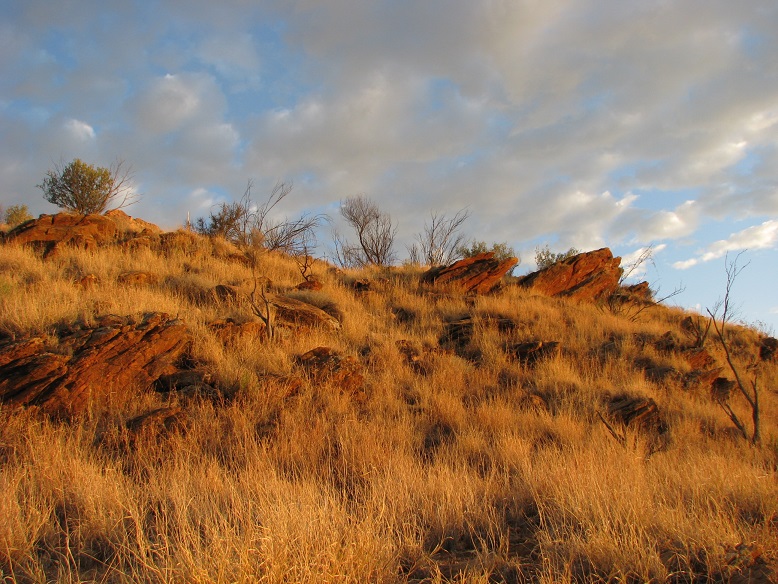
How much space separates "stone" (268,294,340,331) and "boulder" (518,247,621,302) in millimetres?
8527

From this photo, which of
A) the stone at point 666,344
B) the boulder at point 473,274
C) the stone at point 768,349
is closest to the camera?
the stone at point 666,344

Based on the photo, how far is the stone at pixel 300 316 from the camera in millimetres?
10000

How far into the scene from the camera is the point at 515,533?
3662 millimetres

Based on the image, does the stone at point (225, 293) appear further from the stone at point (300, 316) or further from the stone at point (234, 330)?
the stone at point (234, 330)

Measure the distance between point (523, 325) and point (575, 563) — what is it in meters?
9.56

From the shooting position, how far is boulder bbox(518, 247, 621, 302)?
16.7 m

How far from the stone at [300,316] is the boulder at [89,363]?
2688 millimetres

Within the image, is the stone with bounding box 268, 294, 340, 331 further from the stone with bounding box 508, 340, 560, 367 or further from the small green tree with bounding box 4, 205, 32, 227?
the small green tree with bounding box 4, 205, 32, 227

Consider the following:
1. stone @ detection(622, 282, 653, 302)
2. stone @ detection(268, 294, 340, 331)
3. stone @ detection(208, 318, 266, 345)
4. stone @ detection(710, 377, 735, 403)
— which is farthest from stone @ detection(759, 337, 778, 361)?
stone @ detection(208, 318, 266, 345)

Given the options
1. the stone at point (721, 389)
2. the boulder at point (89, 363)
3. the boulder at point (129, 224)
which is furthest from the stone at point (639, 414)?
the boulder at point (129, 224)

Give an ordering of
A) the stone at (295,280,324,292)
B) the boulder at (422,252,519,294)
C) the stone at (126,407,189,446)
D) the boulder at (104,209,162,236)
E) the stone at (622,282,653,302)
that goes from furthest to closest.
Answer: the stone at (622,282,653,302) < the boulder at (422,252,519,294) < the boulder at (104,209,162,236) < the stone at (295,280,324,292) < the stone at (126,407,189,446)

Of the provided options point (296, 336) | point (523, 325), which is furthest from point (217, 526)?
point (523, 325)

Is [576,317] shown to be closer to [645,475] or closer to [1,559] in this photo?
[645,475]

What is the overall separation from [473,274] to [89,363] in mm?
11622
